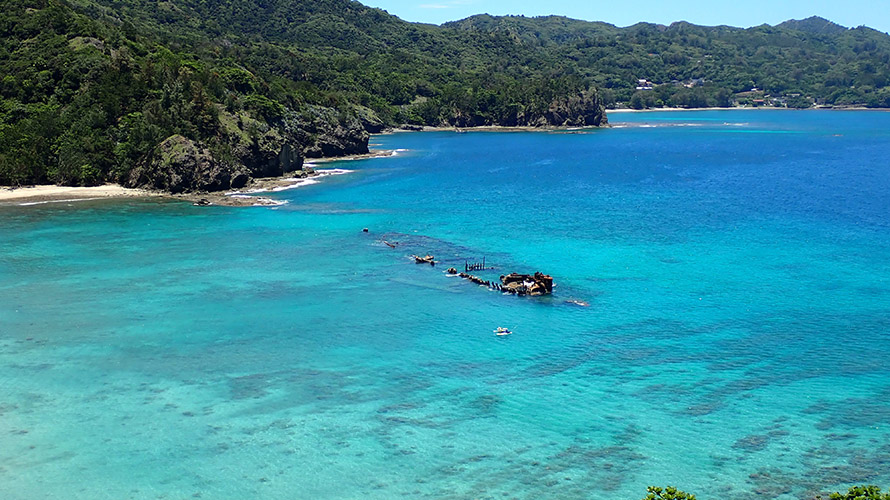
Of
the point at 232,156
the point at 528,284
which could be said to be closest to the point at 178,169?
the point at 232,156

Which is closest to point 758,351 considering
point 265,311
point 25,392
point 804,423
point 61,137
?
point 804,423

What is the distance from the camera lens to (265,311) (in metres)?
60.5

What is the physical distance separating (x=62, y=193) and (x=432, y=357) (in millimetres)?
77519

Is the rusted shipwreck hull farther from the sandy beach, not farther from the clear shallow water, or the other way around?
the sandy beach

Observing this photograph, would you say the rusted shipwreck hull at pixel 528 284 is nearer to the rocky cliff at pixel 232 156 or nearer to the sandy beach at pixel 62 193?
the rocky cliff at pixel 232 156

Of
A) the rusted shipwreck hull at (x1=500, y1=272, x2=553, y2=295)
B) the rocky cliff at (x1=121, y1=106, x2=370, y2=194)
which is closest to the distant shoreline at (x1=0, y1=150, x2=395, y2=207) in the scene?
the rocky cliff at (x1=121, y1=106, x2=370, y2=194)

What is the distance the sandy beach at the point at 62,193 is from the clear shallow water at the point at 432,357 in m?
6.97

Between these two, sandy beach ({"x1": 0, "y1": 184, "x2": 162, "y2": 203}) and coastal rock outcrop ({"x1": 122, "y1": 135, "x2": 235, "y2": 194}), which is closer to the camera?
sandy beach ({"x1": 0, "y1": 184, "x2": 162, "y2": 203})

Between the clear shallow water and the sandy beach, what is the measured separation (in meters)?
6.97

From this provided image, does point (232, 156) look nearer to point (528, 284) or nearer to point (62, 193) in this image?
point (62, 193)

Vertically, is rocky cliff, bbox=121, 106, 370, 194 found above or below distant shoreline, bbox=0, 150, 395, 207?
above

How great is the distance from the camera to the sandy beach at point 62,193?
103 meters

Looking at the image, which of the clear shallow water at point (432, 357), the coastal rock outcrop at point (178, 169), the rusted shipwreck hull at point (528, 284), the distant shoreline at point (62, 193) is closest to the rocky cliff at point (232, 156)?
the coastal rock outcrop at point (178, 169)

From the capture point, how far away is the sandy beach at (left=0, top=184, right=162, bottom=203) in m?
103
